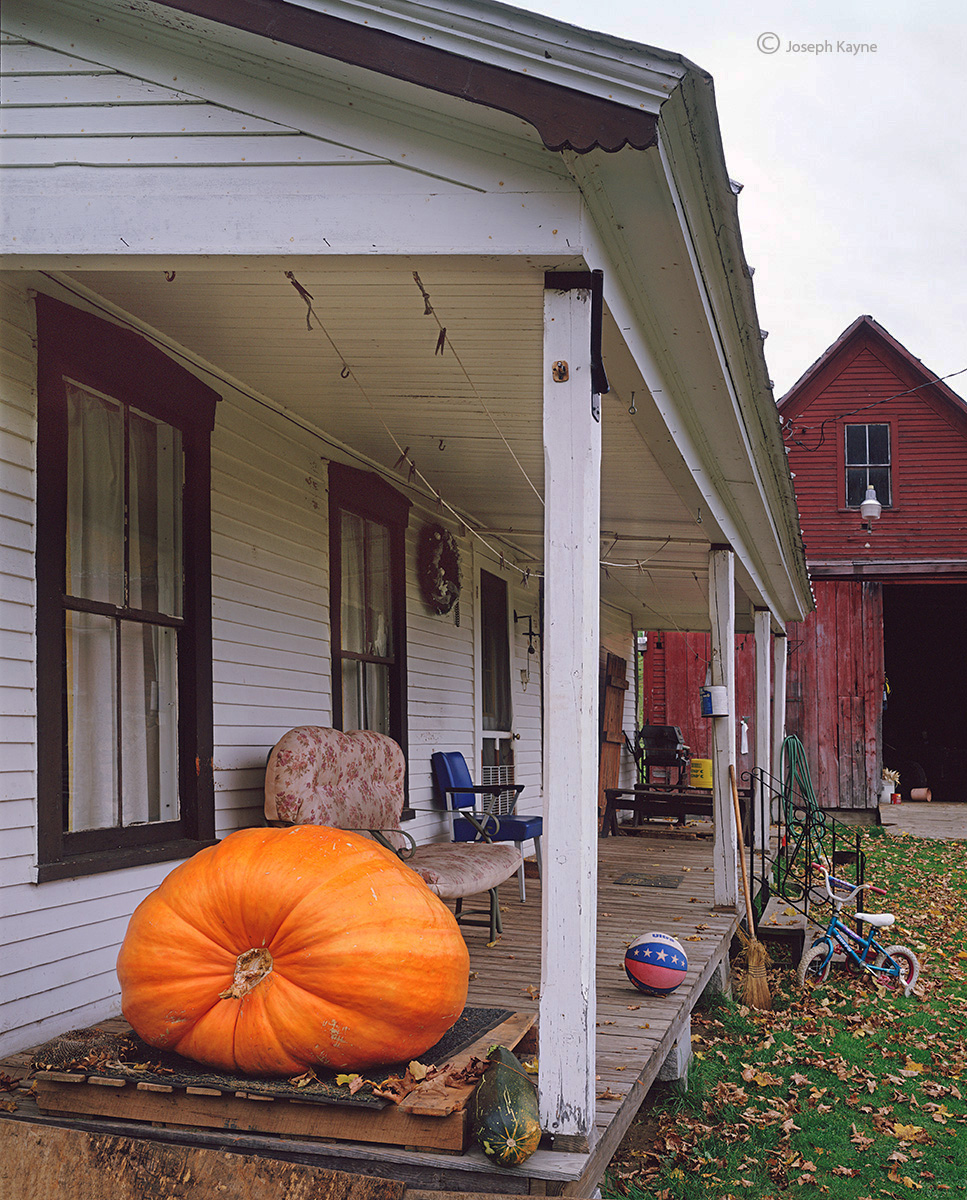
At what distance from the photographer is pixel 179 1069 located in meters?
2.64

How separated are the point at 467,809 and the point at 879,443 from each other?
12.1 meters

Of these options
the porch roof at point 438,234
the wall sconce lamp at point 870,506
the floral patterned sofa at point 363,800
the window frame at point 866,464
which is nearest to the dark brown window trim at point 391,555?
the floral patterned sofa at point 363,800

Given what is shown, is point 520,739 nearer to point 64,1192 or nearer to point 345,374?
point 345,374

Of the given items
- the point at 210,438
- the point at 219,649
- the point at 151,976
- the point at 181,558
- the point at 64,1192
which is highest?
the point at 210,438

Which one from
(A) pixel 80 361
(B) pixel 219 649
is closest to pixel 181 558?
(B) pixel 219 649

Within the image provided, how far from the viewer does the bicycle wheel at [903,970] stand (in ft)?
20.5

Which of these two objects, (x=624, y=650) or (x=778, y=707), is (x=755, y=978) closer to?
(x=778, y=707)

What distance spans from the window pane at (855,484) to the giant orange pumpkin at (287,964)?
593 inches

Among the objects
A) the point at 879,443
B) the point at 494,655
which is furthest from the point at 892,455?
the point at 494,655

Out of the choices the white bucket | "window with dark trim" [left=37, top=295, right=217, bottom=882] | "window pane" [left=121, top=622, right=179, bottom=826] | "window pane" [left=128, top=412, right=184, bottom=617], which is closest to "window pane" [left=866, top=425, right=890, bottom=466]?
the white bucket

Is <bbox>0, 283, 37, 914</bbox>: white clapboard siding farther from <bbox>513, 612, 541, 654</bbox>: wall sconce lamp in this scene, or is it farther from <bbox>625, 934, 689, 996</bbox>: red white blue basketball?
<bbox>513, 612, 541, 654</bbox>: wall sconce lamp

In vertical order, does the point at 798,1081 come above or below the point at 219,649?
below

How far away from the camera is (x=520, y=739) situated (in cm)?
922

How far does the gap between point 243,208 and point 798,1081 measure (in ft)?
14.3
